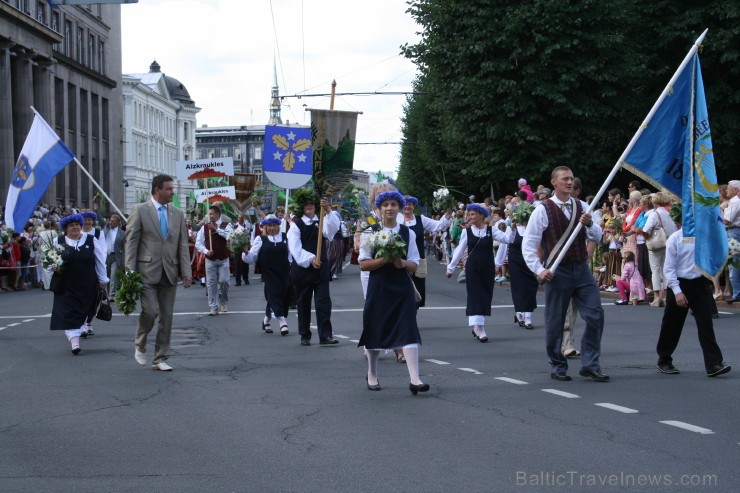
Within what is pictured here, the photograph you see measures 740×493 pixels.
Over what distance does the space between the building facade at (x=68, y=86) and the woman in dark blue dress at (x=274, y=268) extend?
100 ft

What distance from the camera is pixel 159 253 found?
11.6 metres

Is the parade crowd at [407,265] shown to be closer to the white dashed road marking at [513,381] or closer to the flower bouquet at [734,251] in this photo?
the flower bouquet at [734,251]

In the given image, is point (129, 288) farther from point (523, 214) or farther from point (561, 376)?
point (523, 214)

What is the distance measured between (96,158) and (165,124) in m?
47.7

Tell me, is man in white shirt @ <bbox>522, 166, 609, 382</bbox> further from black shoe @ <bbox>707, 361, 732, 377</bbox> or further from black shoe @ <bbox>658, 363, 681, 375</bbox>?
black shoe @ <bbox>707, 361, 732, 377</bbox>

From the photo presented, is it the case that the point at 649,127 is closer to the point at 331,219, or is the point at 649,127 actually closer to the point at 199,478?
the point at 331,219

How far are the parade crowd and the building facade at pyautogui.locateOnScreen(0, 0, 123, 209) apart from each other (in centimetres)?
3025

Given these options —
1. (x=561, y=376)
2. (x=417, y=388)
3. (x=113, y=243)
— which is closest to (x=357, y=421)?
(x=417, y=388)

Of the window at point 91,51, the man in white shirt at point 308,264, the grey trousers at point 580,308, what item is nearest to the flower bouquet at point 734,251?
the man in white shirt at point 308,264

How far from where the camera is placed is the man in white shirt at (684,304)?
10484 millimetres

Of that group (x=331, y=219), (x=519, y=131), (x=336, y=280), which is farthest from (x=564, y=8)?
(x=331, y=219)

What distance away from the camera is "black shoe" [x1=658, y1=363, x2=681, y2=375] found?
10.8 m

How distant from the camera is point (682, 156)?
10.7m

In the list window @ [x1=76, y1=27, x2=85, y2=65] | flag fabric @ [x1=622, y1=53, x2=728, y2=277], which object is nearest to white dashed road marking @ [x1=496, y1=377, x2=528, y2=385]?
flag fabric @ [x1=622, y1=53, x2=728, y2=277]
